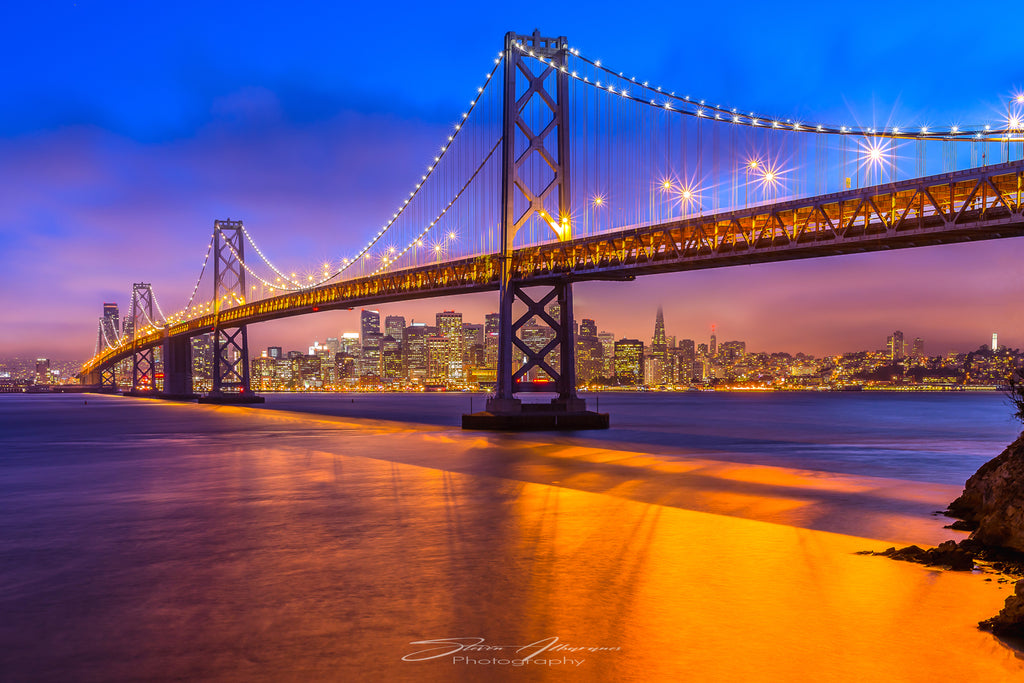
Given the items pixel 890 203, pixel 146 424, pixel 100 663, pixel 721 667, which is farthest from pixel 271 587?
pixel 146 424

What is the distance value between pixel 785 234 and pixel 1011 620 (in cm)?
2330

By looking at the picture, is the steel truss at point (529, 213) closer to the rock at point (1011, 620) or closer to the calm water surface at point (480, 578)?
the calm water surface at point (480, 578)

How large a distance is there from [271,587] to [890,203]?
23447 mm

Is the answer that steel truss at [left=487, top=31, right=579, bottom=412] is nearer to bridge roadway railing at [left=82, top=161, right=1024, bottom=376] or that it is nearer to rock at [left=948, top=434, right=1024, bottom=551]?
bridge roadway railing at [left=82, top=161, right=1024, bottom=376]

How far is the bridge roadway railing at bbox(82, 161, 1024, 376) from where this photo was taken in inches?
929

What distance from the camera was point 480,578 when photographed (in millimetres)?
Answer: 9430

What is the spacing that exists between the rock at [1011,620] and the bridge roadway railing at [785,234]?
18657 millimetres

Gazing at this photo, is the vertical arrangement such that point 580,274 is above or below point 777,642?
above

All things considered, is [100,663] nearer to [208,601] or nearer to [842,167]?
[208,601]

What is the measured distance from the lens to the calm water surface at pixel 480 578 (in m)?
6.49

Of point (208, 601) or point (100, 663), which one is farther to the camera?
point (208, 601)

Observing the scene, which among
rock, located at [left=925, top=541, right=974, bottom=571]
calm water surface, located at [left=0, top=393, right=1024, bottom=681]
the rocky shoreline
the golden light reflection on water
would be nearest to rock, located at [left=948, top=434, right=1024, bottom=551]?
the rocky shoreline

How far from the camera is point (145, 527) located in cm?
1345

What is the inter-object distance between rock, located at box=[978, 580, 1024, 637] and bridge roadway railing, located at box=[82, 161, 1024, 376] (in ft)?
61.2
